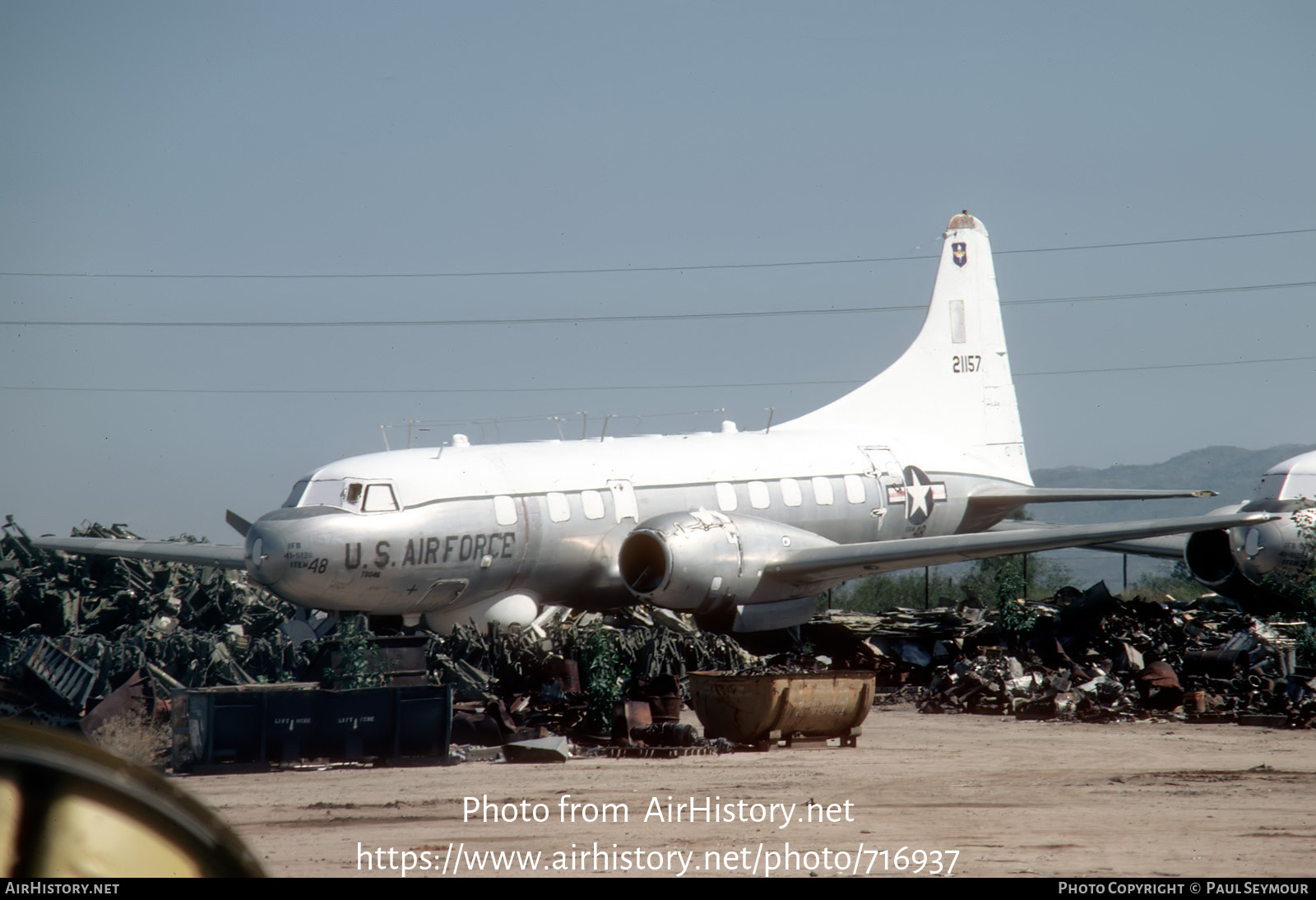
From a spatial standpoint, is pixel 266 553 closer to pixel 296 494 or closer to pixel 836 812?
pixel 296 494

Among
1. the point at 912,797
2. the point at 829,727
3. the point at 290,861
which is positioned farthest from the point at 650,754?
the point at 290,861

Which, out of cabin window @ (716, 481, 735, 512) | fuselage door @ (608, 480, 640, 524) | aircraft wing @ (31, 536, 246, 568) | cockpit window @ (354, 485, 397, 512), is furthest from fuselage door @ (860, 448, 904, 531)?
aircraft wing @ (31, 536, 246, 568)

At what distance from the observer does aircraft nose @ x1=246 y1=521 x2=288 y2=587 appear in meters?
18.0

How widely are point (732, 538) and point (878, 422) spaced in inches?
346

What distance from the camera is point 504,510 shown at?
2055 cm

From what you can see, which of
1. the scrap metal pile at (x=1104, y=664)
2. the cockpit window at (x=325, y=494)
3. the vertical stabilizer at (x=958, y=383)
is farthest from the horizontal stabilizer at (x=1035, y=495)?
the cockpit window at (x=325, y=494)

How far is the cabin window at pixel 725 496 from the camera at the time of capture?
78.2ft

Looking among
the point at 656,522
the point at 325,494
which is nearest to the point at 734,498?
the point at 656,522

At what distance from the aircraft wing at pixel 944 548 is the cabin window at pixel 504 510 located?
453 cm

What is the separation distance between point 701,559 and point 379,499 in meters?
5.21

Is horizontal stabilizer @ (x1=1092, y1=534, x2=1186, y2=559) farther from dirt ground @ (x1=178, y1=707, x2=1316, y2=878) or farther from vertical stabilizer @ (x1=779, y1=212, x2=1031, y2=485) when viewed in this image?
dirt ground @ (x1=178, y1=707, x2=1316, y2=878)

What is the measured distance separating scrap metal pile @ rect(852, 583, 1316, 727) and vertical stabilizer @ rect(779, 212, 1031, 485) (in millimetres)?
4695

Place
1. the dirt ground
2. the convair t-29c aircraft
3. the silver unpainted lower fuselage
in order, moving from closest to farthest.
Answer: the dirt ground < the silver unpainted lower fuselage < the convair t-29c aircraft

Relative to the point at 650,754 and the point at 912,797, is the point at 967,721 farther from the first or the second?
the point at 912,797
